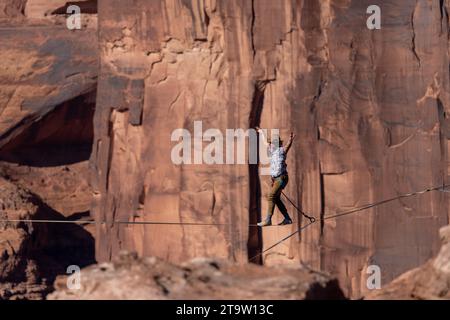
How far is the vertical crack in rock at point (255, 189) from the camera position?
24.7 meters

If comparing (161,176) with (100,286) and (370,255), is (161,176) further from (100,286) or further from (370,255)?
(100,286)

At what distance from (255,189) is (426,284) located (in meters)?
12.2

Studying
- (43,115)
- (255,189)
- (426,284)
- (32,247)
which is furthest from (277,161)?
(43,115)

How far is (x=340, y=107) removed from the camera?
2434 centimetres

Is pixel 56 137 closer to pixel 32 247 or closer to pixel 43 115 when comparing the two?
pixel 43 115

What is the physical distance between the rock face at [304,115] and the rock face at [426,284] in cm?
1001

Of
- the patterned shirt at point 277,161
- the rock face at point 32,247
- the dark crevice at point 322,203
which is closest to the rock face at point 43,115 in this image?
the rock face at point 32,247

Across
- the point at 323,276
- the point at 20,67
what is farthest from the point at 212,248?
the point at 323,276

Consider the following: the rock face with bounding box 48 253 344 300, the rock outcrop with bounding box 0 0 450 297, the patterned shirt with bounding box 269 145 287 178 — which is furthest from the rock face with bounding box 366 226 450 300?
the rock outcrop with bounding box 0 0 450 297

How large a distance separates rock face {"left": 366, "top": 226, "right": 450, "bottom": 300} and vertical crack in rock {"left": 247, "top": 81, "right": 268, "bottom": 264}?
1148 cm

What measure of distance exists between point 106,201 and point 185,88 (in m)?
2.66

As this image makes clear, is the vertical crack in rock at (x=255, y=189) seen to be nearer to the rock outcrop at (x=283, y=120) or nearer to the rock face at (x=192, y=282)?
the rock outcrop at (x=283, y=120)

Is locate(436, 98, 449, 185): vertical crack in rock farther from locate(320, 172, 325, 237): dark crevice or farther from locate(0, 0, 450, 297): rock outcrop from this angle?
locate(320, 172, 325, 237): dark crevice

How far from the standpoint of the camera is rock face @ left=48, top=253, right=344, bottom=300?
1222 centimetres
